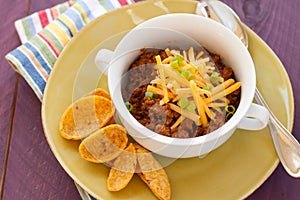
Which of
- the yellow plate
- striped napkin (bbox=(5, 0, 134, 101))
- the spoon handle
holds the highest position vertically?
striped napkin (bbox=(5, 0, 134, 101))

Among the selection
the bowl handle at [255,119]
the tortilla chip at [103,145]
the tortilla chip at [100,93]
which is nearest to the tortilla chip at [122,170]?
A: the tortilla chip at [103,145]

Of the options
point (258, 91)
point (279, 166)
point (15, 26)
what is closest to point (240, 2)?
point (258, 91)

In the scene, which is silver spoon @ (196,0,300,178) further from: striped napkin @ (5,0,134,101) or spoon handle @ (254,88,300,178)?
striped napkin @ (5,0,134,101)

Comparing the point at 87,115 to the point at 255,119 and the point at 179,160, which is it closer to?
the point at 179,160

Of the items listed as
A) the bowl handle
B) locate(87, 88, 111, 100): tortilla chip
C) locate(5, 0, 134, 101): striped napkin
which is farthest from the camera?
locate(5, 0, 134, 101): striped napkin

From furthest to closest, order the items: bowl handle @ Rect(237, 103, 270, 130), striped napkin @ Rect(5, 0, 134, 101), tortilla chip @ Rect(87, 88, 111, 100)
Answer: striped napkin @ Rect(5, 0, 134, 101), tortilla chip @ Rect(87, 88, 111, 100), bowl handle @ Rect(237, 103, 270, 130)

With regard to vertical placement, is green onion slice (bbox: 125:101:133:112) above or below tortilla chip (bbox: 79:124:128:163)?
above

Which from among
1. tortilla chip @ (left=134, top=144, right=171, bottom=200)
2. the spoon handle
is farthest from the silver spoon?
tortilla chip @ (left=134, top=144, right=171, bottom=200)

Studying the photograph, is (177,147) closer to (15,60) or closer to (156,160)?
(156,160)
